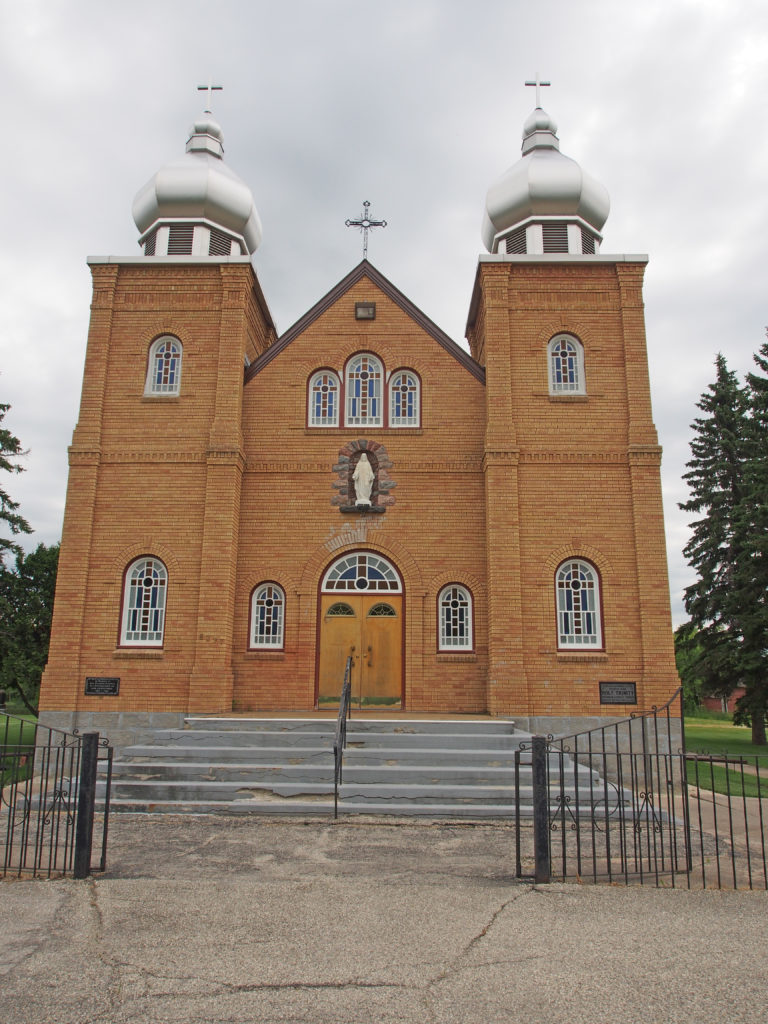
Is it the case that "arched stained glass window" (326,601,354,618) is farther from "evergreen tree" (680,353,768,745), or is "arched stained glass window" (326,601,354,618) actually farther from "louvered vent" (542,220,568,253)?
"evergreen tree" (680,353,768,745)

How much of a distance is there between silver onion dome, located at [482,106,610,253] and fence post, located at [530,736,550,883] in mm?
12308

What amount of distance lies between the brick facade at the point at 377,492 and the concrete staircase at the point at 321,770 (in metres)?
1.98

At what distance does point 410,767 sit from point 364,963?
5799mm

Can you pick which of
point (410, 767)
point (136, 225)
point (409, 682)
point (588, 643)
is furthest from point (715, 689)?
point (136, 225)

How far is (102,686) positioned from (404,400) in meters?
7.80

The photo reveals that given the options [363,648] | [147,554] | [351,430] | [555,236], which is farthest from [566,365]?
[147,554]

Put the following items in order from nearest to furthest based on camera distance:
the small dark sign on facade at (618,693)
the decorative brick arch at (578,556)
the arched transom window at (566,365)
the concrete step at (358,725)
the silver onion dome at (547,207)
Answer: the concrete step at (358,725)
the small dark sign on facade at (618,693)
the decorative brick arch at (578,556)
the arched transom window at (566,365)
the silver onion dome at (547,207)

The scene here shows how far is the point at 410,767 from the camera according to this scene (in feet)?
34.0

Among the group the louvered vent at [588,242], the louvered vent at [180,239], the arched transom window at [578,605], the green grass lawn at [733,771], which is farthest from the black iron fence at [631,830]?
the louvered vent at [180,239]

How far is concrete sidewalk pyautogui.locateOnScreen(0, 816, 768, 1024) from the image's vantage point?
4047 millimetres

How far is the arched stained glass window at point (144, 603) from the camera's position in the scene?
549 inches

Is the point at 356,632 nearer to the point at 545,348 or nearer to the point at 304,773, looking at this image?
the point at 304,773

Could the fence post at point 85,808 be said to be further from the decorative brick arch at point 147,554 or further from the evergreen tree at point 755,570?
the evergreen tree at point 755,570

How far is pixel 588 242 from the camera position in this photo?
16.5m
